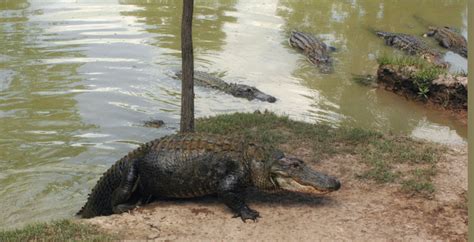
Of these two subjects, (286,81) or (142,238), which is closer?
(142,238)

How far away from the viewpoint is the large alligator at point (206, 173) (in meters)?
4.88

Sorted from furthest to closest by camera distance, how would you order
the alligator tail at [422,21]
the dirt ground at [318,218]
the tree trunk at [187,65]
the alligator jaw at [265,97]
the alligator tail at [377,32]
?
the alligator tail at [422,21] → the alligator tail at [377,32] → the alligator jaw at [265,97] → the tree trunk at [187,65] → the dirt ground at [318,218]

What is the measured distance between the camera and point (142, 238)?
14.2 ft

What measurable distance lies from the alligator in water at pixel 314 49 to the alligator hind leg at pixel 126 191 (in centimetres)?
805

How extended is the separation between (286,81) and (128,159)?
6802mm

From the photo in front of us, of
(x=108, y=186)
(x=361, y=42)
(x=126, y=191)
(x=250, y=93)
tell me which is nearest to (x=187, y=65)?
(x=108, y=186)

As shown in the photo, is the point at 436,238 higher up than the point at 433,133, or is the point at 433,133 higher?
the point at 436,238

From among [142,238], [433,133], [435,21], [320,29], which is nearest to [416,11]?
[435,21]

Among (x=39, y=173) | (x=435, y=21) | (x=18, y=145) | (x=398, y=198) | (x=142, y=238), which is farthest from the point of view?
(x=435, y=21)

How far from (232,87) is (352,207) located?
19.3ft

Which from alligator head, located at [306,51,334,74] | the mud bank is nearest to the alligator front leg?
the mud bank

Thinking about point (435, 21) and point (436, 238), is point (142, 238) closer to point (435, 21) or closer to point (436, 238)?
point (436, 238)

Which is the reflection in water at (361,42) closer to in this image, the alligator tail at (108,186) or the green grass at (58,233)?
the alligator tail at (108,186)

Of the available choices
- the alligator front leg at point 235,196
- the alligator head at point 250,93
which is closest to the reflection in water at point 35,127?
the alligator front leg at point 235,196
